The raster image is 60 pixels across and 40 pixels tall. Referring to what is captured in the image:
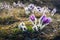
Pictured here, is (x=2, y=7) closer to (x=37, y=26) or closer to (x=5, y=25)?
(x=5, y=25)

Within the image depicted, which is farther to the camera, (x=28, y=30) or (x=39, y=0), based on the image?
(x=39, y=0)

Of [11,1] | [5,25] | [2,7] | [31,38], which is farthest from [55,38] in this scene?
[11,1]

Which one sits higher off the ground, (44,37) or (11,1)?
(11,1)

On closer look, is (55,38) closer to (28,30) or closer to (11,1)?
(28,30)

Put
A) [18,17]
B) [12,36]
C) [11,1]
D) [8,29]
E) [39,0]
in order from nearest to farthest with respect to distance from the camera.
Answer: [12,36] < [8,29] < [18,17] < [11,1] < [39,0]

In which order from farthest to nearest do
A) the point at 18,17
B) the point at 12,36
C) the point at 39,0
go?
the point at 39,0 → the point at 18,17 → the point at 12,36

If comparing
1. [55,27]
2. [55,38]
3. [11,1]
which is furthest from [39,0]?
[55,38]

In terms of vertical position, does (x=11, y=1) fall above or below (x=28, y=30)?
above

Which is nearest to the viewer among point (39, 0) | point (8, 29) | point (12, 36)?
point (12, 36)

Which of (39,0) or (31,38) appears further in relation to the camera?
(39,0)
